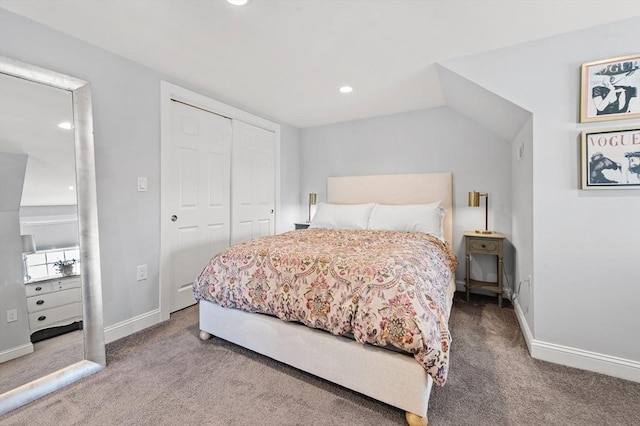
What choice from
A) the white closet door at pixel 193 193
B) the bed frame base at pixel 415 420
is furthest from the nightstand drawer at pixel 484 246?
the white closet door at pixel 193 193

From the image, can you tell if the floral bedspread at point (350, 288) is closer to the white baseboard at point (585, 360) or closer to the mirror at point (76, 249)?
the mirror at point (76, 249)

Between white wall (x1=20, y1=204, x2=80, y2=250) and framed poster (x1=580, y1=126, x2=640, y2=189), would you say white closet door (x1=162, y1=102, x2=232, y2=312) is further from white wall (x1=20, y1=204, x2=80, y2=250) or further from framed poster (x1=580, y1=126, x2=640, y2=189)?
framed poster (x1=580, y1=126, x2=640, y2=189)

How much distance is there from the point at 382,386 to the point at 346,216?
2.09m

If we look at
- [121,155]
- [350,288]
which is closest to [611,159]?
[350,288]

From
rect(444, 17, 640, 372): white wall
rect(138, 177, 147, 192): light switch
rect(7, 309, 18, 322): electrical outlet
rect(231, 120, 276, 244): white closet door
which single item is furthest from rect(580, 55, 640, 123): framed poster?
rect(7, 309, 18, 322): electrical outlet

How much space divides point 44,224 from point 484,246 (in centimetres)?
356

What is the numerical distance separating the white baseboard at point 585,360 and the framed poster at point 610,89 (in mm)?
1462

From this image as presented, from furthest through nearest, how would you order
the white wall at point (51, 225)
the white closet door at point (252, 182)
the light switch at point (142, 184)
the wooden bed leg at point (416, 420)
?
the white closet door at point (252, 182)
the light switch at point (142, 184)
the white wall at point (51, 225)
the wooden bed leg at point (416, 420)

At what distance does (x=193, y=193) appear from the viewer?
2881 millimetres

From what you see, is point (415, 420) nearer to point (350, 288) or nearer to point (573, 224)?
point (350, 288)

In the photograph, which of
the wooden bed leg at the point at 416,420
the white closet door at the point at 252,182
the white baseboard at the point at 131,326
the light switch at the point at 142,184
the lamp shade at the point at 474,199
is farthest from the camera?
the white closet door at the point at 252,182

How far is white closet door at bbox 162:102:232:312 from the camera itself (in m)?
2.69

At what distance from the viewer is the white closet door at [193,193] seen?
2.69m

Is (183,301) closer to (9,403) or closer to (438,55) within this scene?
(9,403)
